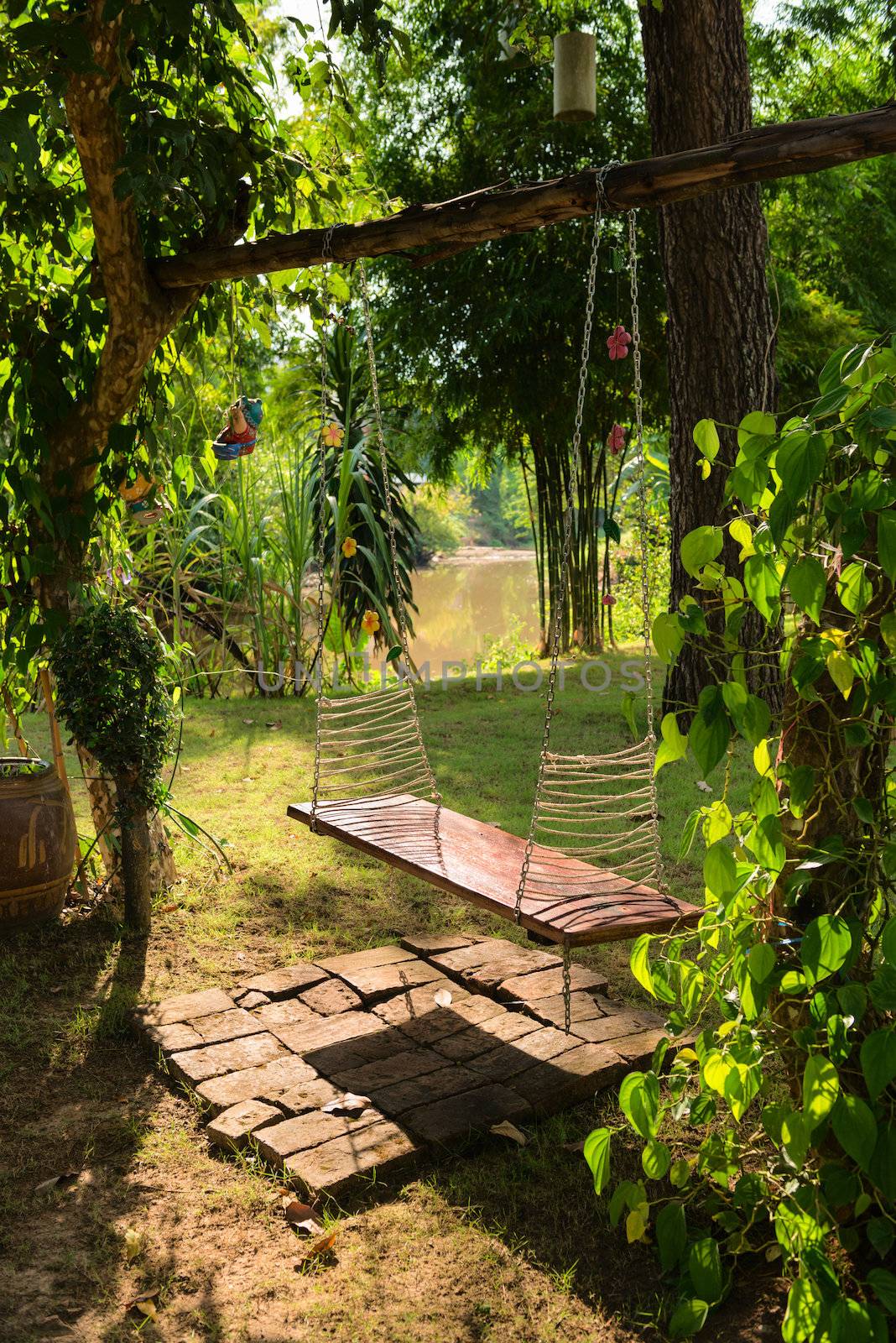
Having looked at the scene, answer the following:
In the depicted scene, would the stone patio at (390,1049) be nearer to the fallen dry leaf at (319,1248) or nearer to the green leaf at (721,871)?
the fallen dry leaf at (319,1248)

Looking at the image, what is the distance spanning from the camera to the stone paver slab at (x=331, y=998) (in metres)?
3.06

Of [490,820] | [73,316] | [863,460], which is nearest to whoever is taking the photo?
[863,460]

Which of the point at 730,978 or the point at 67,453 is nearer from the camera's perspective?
the point at 730,978

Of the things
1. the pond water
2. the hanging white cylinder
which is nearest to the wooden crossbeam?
the hanging white cylinder

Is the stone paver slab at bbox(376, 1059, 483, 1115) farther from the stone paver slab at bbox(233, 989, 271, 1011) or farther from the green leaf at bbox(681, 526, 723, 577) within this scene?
the green leaf at bbox(681, 526, 723, 577)

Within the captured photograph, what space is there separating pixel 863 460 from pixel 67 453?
7.80ft

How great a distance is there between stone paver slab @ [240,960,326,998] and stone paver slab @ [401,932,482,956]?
29 cm

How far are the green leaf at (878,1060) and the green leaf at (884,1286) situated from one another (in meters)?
0.32

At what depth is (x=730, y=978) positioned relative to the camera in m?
1.92

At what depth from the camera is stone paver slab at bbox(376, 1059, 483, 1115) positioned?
2.58 metres

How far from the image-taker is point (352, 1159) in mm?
2361

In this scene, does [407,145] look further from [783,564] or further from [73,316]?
[783,564]

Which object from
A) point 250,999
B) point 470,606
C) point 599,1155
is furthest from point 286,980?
point 470,606

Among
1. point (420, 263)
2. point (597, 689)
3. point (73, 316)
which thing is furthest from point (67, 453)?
point (597, 689)
